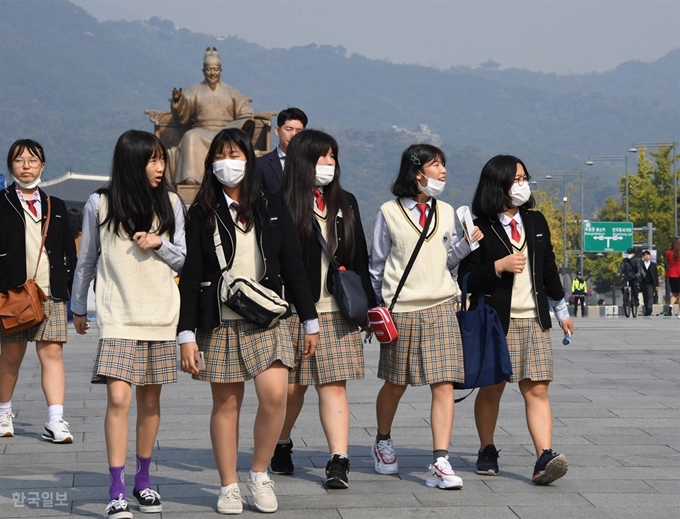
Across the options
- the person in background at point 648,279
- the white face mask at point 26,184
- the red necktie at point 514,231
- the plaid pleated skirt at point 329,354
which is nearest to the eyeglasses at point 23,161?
the white face mask at point 26,184

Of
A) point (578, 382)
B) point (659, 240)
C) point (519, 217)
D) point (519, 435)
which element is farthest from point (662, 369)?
point (659, 240)

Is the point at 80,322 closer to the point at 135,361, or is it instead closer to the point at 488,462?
the point at 135,361

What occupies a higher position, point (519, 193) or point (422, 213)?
point (519, 193)

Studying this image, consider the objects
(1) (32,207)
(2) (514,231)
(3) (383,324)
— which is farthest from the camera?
(1) (32,207)

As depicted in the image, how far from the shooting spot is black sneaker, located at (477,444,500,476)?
639cm

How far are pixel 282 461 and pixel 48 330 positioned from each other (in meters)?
1.92

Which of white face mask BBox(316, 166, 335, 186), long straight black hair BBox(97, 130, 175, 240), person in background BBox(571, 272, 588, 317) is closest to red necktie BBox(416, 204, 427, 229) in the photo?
white face mask BBox(316, 166, 335, 186)

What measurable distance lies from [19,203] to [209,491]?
2494 mm

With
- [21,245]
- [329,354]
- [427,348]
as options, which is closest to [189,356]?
[329,354]

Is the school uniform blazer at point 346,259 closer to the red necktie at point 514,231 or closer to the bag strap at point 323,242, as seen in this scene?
the bag strap at point 323,242

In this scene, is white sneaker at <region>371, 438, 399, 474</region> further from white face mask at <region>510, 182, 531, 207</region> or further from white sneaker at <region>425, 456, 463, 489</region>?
white face mask at <region>510, 182, 531, 207</region>

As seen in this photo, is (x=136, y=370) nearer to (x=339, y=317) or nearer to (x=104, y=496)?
(x=104, y=496)

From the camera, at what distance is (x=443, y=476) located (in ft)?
19.5

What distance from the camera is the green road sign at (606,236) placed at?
56281mm
